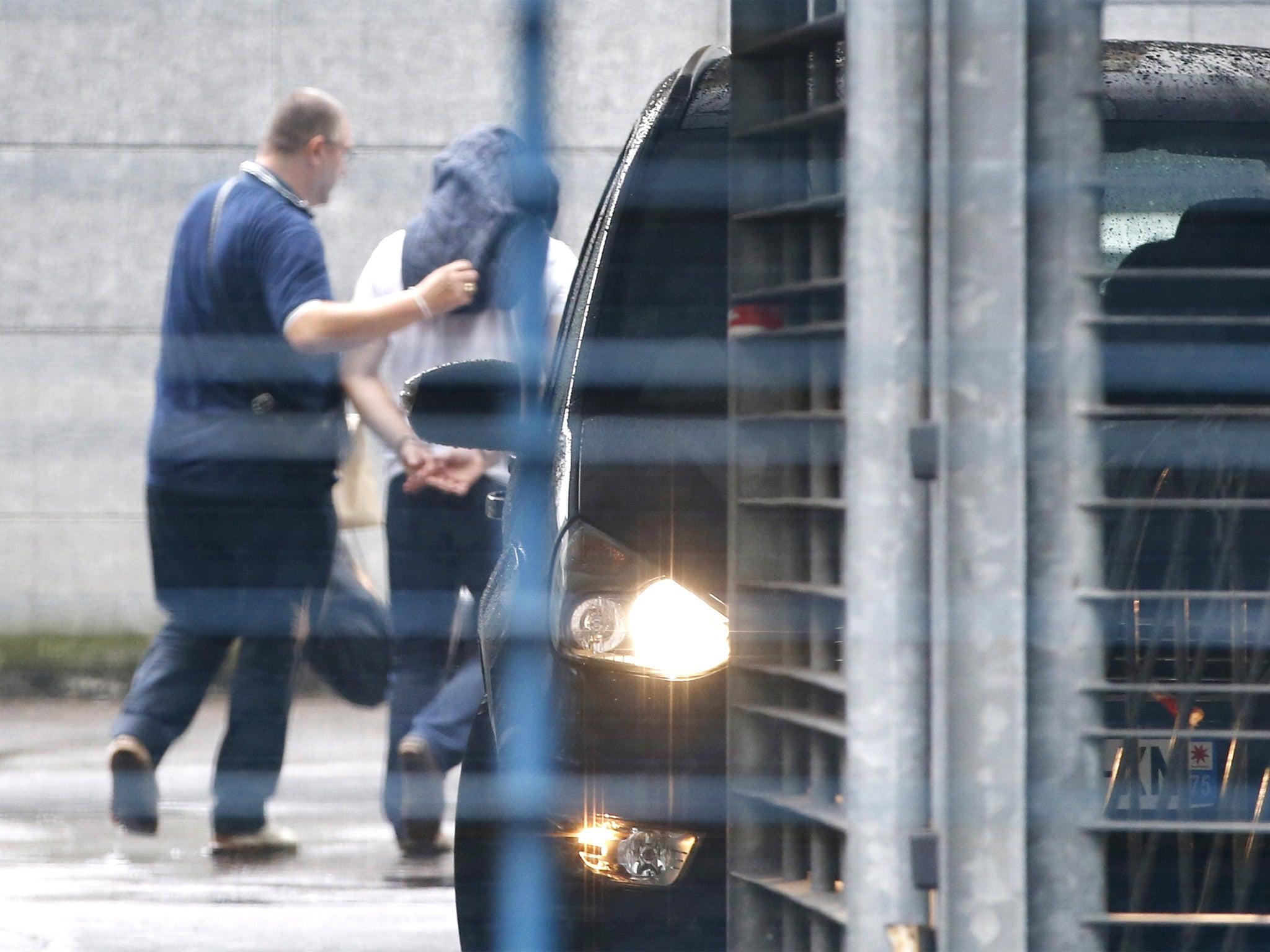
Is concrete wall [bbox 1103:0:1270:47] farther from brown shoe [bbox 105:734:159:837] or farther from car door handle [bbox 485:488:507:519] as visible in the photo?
brown shoe [bbox 105:734:159:837]

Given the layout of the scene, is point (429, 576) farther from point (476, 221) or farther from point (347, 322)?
point (476, 221)

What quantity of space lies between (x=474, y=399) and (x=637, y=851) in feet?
2.92

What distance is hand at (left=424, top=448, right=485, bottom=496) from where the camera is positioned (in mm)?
4141

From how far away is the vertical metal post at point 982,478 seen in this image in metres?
1.67

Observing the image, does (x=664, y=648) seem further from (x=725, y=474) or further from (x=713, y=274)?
(x=713, y=274)

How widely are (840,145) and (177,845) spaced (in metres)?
3.20

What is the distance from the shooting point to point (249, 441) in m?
3.95

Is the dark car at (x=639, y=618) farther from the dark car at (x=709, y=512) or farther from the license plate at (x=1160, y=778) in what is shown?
the license plate at (x=1160, y=778)

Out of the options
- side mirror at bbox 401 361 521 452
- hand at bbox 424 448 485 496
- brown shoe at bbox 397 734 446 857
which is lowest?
brown shoe at bbox 397 734 446 857

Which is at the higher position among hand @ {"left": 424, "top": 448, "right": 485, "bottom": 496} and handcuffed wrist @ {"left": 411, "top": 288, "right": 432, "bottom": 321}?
handcuffed wrist @ {"left": 411, "top": 288, "right": 432, "bottom": 321}

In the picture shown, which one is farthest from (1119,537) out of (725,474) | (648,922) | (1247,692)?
(648,922)

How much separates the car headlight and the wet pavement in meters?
1.36

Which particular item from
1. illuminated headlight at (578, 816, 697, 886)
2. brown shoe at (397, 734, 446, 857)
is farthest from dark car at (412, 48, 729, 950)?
brown shoe at (397, 734, 446, 857)

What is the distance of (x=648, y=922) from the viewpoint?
2412mm
